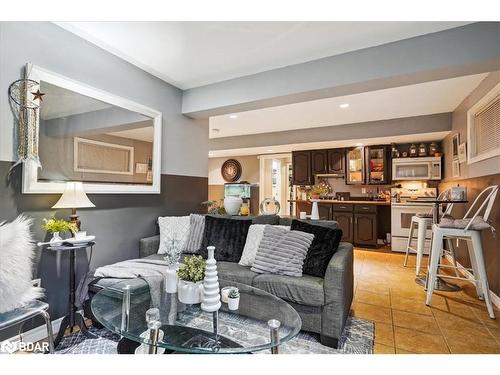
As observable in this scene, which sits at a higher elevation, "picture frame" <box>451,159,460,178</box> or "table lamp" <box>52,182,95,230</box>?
"picture frame" <box>451,159,460,178</box>

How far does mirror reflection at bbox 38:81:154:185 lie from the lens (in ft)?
6.62

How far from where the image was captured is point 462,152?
3.62 metres

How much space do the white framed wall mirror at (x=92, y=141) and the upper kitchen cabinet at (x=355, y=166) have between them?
164 inches

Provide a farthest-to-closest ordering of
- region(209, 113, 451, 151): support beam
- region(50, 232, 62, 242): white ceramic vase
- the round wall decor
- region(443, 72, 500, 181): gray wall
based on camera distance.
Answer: the round wall decor → region(209, 113, 451, 151): support beam → region(443, 72, 500, 181): gray wall → region(50, 232, 62, 242): white ceramic vase

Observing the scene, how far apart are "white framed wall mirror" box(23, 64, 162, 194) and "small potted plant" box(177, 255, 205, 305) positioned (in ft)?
4.30

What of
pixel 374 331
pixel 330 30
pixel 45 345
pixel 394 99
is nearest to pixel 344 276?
pixel 374 331

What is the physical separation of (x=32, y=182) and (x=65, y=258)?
27.3 inches

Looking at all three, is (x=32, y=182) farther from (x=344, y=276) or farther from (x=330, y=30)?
(x=330, y=30)

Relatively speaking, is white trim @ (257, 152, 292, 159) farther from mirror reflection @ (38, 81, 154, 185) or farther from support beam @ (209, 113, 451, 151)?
mirror reflection @ (38, 81, 154, 185)

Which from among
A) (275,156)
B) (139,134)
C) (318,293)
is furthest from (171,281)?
(275,156)

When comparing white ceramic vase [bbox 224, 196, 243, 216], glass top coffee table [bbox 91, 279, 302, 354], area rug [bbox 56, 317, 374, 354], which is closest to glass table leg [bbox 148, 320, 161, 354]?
glass top coffee table [bbox 91, 279, 302, 354]

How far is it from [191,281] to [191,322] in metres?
0.23

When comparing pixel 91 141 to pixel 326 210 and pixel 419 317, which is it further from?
pixel 326 210

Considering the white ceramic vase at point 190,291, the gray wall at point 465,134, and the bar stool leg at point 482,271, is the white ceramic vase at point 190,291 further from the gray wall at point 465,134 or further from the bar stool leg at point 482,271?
the gray wall at point 465,134
